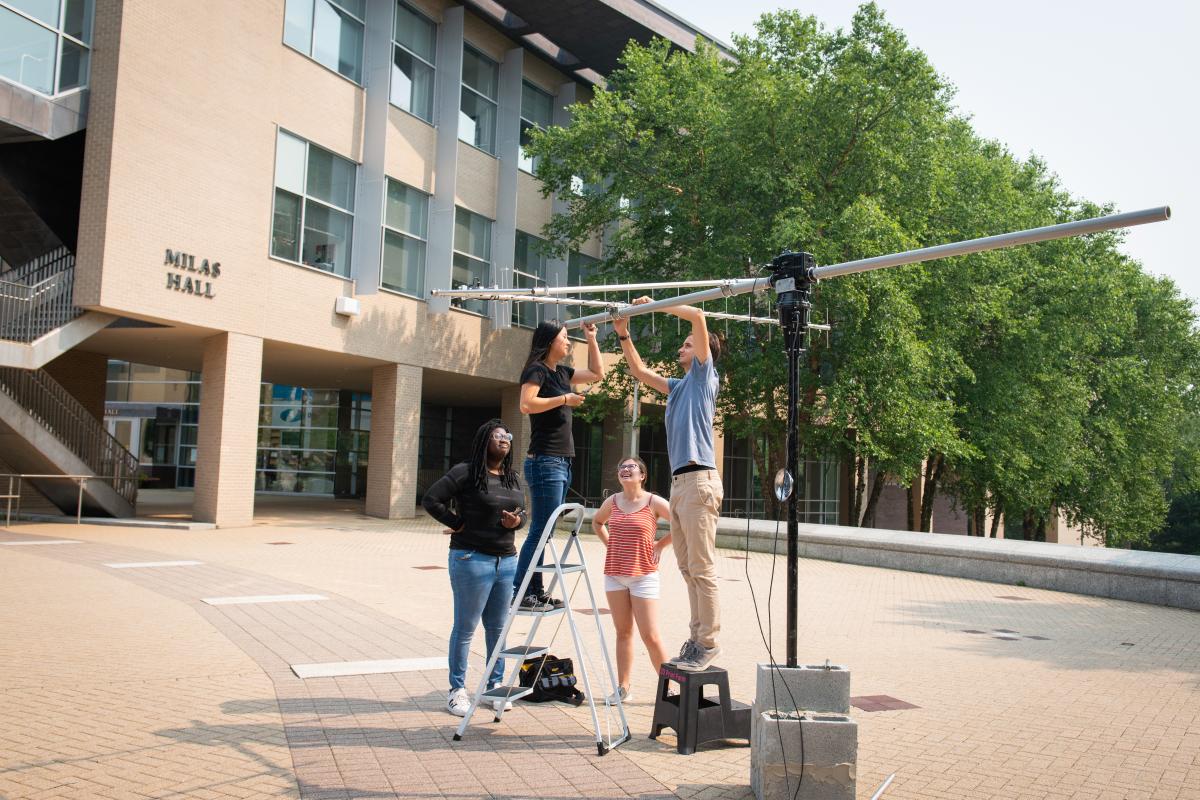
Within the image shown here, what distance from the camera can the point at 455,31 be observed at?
26266 millimetres

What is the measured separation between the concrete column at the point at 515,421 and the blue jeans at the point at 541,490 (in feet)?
72.7

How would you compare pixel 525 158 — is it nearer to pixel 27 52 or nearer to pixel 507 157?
pixel 507 157

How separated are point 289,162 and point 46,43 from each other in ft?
17.4

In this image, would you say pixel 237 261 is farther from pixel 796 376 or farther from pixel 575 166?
pixel 796 376

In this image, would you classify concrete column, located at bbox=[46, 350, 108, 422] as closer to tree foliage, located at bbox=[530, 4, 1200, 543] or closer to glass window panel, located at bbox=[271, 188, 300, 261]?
glass window panel, located at bbox=[271, 188, 300, 261]

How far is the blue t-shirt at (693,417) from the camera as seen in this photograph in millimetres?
5723


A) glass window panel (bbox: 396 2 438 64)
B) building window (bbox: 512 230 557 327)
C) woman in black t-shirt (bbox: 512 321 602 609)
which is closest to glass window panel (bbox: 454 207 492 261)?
building window (bbox: 512 230 557 327)

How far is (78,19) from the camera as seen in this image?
59.3ft

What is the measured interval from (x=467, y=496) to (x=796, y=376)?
2.18 metres

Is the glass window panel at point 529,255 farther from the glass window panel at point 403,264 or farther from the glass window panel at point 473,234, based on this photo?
the glass window panel at point 403,264

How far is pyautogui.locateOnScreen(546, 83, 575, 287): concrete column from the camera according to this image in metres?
30.8

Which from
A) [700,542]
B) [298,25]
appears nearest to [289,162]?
[298,25]

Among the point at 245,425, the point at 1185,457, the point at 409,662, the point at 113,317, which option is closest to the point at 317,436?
the point at 245,425

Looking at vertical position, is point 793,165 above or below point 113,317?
above
